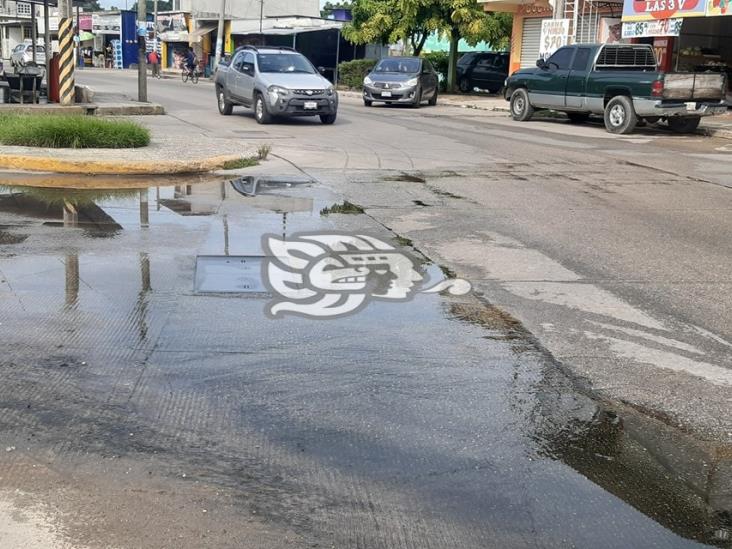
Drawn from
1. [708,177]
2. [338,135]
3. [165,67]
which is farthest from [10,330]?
[165,67]

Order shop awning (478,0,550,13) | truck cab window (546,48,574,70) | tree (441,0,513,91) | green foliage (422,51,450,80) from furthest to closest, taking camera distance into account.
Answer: green foliage (422,51,450,80), tree (441,0,513,91), shop awning (478,0,550,13), truck cab window (546,48,574,70)

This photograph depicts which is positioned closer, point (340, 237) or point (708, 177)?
point (340, 237)

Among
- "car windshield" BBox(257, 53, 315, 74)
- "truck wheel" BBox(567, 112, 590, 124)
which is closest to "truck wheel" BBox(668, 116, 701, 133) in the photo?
"truck wheel" BBox(567, 112, 590, 124)

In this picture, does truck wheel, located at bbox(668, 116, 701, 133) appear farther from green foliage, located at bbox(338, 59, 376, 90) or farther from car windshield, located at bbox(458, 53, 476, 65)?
green foliage, located at bbox(338, 59, 376, 90)

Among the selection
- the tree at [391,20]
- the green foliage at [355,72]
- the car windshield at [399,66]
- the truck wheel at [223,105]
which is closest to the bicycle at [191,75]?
the green foliage at [355,72]

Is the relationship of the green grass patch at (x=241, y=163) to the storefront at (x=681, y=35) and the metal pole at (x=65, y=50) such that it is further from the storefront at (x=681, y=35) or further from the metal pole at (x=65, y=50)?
the storefront at (x=681, y=35)

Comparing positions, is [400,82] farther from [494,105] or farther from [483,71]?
[483,71]

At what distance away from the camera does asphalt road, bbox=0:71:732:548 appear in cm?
354

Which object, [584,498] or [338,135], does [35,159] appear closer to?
[338,135]

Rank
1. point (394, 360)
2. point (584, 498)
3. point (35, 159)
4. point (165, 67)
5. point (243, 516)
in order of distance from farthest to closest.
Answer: point (165, 67), point (35, 159), point (394, 360), point (584, 498), point (243, 516)

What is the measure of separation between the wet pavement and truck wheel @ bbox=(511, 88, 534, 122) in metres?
18.7

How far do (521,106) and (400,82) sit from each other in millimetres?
5490

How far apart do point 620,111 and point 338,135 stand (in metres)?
7.01

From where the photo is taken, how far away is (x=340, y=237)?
8.69 meters
